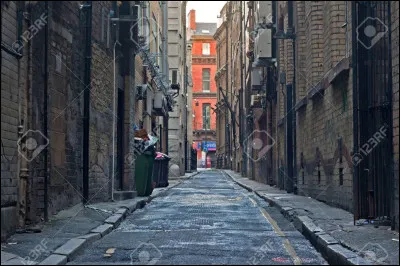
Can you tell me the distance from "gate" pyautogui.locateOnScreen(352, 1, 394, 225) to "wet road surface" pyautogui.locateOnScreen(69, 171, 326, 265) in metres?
1.28

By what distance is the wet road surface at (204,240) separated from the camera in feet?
25.0

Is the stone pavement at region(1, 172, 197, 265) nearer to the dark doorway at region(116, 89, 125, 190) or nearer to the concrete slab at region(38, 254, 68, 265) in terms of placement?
the concrete slab at region(38, 254, 68, 265)

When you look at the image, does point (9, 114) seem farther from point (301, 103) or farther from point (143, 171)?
point (301, 103)

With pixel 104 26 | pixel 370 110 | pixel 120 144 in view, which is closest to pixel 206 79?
pixel 120 144

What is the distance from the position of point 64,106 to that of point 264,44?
469 inches

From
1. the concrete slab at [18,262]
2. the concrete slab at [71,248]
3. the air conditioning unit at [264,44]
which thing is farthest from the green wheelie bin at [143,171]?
the concrete slab at [18,262]

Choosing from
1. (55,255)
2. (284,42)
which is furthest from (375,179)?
(284,42)

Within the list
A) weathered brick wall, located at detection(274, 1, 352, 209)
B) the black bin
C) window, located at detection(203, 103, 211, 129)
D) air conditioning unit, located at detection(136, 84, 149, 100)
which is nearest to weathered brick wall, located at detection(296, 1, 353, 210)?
weathered brick wall, located at detection(274, 1, 352, 209)

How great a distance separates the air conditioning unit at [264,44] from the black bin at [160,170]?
17.3ft

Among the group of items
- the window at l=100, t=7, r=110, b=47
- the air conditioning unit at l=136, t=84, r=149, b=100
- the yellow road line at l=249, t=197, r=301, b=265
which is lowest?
the yellow road line at l=249, t=197, r=301, b=265

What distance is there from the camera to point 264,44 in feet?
75.2

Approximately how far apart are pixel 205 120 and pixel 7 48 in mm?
85569

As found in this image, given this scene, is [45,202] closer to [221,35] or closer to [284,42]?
[284,42]

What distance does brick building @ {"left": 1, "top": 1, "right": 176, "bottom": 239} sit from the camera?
9.14 metres
